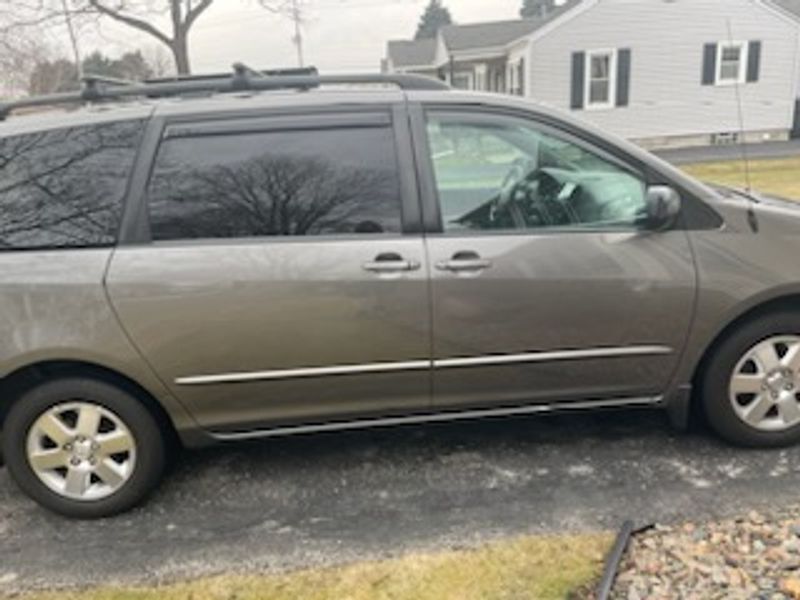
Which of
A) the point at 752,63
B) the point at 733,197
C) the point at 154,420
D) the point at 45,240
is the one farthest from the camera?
the point at 752,63

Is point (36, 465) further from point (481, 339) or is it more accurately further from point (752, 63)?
point (752, 63)

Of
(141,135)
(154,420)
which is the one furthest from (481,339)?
(141,135)

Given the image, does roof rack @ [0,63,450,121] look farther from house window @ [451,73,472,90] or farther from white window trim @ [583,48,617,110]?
house window @ [451,73,472,90]

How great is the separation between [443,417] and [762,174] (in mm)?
12834

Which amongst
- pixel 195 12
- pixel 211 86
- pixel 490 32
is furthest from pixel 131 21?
pixel 211 86

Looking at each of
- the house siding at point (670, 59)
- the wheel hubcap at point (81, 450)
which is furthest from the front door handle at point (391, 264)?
→ the house siding at point (670, 59)

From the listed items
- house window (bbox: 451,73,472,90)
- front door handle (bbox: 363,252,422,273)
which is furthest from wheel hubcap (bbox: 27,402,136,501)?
house window (bbox: 451,73,472,90)

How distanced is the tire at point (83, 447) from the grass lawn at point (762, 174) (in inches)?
395

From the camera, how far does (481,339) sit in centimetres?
325

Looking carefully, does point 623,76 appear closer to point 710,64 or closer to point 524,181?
point 710,64

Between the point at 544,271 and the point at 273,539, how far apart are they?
1.65 m

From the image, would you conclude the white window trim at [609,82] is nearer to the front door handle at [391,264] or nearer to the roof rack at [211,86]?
the roof rack at [211,86]

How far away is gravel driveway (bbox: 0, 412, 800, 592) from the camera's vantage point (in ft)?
9.88

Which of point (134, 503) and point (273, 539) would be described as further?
point (134, 503)
